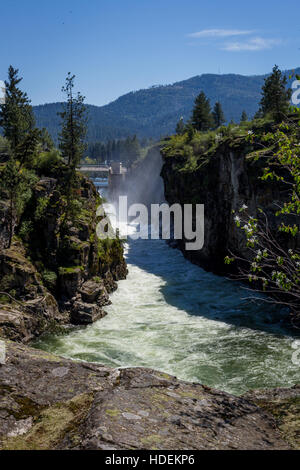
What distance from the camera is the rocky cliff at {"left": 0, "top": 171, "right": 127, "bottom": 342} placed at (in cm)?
2177

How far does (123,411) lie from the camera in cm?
607

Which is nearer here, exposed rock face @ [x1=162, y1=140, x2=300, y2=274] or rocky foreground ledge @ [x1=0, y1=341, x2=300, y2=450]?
rocky foreground ledge @ [x1=0, y1=341, x2=300, y2=450]

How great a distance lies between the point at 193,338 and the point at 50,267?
35.0ft

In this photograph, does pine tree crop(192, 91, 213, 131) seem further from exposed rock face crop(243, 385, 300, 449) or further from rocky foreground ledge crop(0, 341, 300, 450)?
rocky foreground ledge crop(0, 341, 300, 450)

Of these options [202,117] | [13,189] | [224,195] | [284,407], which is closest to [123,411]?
[284,407]

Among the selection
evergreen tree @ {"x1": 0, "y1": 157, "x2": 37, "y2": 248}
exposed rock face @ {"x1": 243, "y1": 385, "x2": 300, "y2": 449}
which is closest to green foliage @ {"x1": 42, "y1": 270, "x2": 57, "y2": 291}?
→ evergreen tree @ {"x1": 0, "y1": 157, "x2": 37, "y2": 248}

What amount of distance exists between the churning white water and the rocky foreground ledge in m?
9.46

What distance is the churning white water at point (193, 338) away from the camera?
1795cm

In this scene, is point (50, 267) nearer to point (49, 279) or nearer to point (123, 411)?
point (49, 279)

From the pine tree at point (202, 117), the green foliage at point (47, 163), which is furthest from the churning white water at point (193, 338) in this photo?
the pine tree at point (202, 117)

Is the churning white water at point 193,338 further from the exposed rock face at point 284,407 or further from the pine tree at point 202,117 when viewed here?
the pine tree at point 202,117
